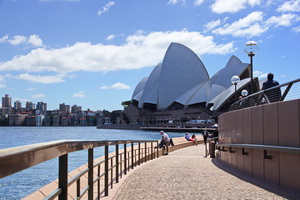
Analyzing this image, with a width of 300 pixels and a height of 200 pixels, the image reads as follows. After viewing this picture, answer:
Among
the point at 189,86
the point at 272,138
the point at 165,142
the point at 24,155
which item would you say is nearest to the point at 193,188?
the point at 272,138

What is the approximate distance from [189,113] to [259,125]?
7676 cm

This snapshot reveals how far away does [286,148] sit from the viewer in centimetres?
538

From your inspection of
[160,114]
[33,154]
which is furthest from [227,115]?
[160,114]

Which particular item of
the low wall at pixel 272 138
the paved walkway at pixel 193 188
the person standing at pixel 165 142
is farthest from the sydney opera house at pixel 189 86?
the paved walkway at pixel 193 188

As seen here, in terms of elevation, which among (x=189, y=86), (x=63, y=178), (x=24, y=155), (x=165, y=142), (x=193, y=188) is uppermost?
(x=189, y=86)

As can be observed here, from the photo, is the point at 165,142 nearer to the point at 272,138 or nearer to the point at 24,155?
the point at 272,138

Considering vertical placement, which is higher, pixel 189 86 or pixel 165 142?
pixel 189 86

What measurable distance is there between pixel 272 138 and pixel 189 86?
71.3 meters

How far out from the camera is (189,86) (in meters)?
77.0

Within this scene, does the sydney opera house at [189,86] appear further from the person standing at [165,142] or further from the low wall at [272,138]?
the low wall at [272,138]

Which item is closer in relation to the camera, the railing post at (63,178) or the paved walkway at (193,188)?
the railing post at (63,178)

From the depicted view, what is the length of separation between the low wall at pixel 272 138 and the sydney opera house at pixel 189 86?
56.5 meters

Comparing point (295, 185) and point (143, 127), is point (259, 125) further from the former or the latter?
point (143, 127)

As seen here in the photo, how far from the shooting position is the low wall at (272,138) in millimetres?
5441
